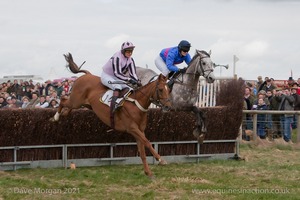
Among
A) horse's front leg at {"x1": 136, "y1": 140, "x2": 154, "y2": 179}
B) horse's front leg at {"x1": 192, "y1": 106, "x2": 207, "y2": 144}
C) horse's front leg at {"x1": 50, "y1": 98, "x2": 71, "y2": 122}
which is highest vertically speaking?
horse's front leg at {"x1": 50, "y1": 98, "x2": 71, "y2": 122}

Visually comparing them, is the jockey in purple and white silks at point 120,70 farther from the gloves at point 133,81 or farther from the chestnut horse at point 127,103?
the chestnut horse at point 127,103

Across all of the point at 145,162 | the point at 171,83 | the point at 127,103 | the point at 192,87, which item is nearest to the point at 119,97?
the point at 127,103

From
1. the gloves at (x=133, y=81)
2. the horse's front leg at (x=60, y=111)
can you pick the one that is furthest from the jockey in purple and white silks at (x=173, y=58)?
the horse's front leg at (x=60, y=111)

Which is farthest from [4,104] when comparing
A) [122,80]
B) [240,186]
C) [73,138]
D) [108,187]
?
[240,186]

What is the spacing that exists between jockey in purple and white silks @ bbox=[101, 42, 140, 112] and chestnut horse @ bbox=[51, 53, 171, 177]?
28 cm

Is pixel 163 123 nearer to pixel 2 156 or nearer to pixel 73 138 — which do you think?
pixel 73 138

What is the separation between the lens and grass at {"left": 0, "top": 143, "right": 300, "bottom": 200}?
31.0ft

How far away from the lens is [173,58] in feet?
42.4

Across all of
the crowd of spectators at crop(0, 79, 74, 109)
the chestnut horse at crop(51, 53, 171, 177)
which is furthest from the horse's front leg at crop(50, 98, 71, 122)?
the crowd of spectators at crop(0, 79, 74, 109)

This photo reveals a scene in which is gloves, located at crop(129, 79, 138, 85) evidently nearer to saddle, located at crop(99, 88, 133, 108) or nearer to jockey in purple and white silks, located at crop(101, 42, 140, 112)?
jockey in purple and white silks, located at crop(101, 42, 140, 112)

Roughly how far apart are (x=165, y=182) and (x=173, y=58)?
11.2 feet

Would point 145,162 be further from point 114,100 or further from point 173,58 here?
point 173,58

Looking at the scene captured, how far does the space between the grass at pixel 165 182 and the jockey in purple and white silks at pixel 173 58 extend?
2.19 metres

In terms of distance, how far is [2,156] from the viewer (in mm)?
11812
